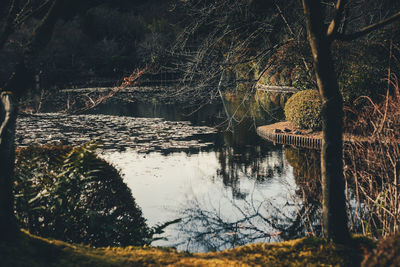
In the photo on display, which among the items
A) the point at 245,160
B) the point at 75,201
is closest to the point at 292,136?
the point at 245,160

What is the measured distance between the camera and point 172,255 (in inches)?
122

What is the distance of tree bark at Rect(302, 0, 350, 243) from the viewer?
11.7 ft

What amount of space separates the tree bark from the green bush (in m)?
11.8

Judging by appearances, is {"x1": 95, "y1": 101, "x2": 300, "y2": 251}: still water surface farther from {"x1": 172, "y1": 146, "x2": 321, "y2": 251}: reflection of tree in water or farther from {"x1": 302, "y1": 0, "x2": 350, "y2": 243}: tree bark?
{"x1": 302, "y1": 0, "x2": 350, "y2": 243}: tree bark

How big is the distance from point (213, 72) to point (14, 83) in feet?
16.0

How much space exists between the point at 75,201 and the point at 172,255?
7.61ft

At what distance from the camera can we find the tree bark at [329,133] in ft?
11.7

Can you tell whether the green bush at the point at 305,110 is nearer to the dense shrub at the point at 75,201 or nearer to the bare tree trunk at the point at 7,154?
the dense shrub at the point at 75,201

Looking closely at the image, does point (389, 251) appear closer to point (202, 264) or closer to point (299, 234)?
point (202, 264)

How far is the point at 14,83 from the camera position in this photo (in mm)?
3512

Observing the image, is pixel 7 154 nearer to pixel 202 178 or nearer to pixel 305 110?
pixel 202 178

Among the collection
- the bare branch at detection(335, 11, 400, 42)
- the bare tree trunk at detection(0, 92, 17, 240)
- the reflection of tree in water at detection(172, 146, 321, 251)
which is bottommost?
the reflection of tree in water at detection(172, 146, 321, 251)

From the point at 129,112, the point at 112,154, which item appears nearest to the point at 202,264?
the point at 112,154

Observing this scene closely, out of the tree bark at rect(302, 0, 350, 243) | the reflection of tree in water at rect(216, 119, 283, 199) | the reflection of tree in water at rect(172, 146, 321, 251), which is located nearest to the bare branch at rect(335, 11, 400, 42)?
the tree bark at rect(302, 0, 350, 243)
